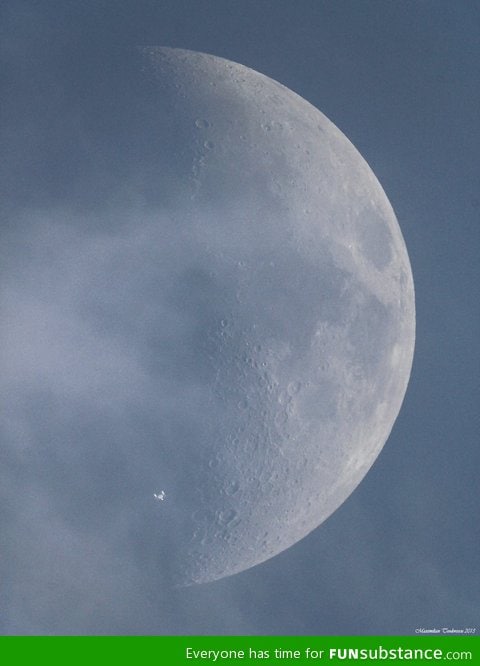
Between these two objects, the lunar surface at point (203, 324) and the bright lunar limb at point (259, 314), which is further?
the bright lunar limb at point (259, 314)

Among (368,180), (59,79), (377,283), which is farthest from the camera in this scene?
(368,180)

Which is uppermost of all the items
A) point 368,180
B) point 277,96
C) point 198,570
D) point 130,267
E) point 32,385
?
point 277,96

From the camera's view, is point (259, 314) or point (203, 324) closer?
point (203, 324)

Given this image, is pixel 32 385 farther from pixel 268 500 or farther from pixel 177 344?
pixel 268 500

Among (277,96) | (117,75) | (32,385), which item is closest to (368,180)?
(277,96)
